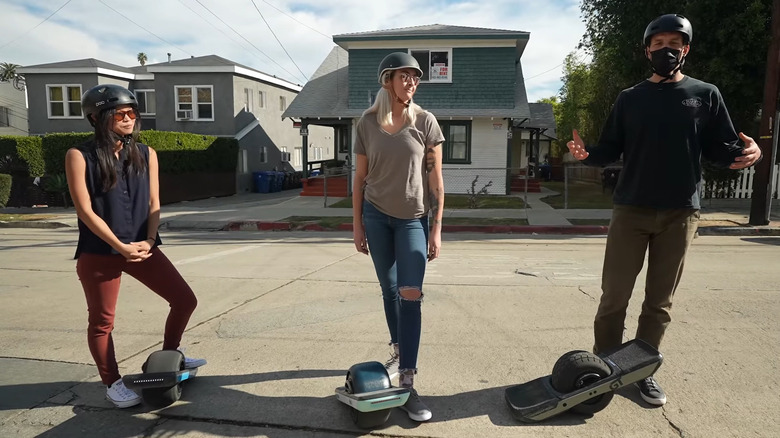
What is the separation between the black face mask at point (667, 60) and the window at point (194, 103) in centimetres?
2489

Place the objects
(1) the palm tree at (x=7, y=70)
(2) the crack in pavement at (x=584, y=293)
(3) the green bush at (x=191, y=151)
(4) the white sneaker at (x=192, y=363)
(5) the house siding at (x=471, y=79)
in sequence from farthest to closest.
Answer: (1) the palm tree at (x=7, y=70) → (5) the house siding at (x=471, y=79) → (3) the green bush at (x=191, y=151) → (2) the crack in pavement at (x=584, y=293) → (4) the white sneaker at (x=192, y=363)

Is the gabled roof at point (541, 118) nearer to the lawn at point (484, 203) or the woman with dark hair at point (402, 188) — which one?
the lawn at point (484, 203)

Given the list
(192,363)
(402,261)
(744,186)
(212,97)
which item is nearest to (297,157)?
(212,97)

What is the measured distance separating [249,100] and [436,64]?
10981 millimetres

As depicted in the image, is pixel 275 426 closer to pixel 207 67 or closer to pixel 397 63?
pixel 397 63

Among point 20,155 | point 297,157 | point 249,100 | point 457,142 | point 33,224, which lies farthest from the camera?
point 297,157

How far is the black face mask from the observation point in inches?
117

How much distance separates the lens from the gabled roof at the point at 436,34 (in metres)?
19.5

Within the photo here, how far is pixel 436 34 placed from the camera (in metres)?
19.7

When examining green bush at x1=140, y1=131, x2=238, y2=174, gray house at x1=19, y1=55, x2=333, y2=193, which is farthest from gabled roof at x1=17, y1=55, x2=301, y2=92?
green bush at x1=140, y1=131, x2=238, y2=174

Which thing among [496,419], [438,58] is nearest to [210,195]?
[438,58]

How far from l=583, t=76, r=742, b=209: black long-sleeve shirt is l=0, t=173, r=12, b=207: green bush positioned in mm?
20457

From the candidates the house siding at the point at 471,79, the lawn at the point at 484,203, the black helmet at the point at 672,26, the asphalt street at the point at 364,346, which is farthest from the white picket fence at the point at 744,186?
the black helmet at the point at 672,26

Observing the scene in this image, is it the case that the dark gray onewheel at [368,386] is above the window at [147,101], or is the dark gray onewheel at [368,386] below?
below
